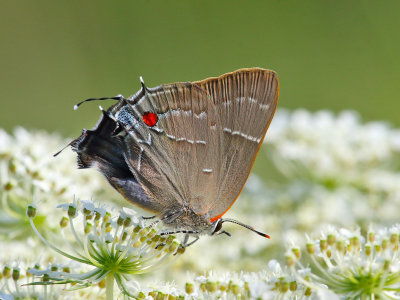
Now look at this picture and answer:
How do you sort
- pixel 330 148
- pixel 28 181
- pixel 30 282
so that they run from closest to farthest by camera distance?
pixel 30 282, pixel 28 181, pixel 330 148

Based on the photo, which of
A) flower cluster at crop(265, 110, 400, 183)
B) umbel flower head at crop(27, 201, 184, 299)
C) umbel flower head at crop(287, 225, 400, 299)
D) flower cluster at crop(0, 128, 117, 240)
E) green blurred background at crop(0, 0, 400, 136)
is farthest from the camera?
green blurred background at crop(0, 0, 400, 136)

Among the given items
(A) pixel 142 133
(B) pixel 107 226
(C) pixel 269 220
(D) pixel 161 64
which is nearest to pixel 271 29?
(D) pixel 161 64

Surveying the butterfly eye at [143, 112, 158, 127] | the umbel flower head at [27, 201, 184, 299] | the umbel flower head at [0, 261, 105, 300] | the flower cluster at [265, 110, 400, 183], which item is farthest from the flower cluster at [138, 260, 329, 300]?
A: the flower cluster at [265, 110, 400, 183]

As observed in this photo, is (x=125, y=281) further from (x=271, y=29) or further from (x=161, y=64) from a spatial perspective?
(x=271, y=29)

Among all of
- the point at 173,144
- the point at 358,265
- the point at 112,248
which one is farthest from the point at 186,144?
the point at 358,265

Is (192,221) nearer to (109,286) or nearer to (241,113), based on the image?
(241,113)

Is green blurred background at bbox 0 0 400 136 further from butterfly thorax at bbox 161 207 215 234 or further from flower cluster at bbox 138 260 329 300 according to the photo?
flower cluster at bbox 138 260 329 300

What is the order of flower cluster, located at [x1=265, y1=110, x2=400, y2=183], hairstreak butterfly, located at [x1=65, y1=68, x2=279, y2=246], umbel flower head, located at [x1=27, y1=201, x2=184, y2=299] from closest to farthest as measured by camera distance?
umbel flower head, located at [x1=27, y1=201, x2=184, y2=299] → hairstreak butterfly, located at [x1=65, y1=68, x2=279, y2=246] → flower cluster, located at [x1=265, y1=110, x2=400, y2=183]
